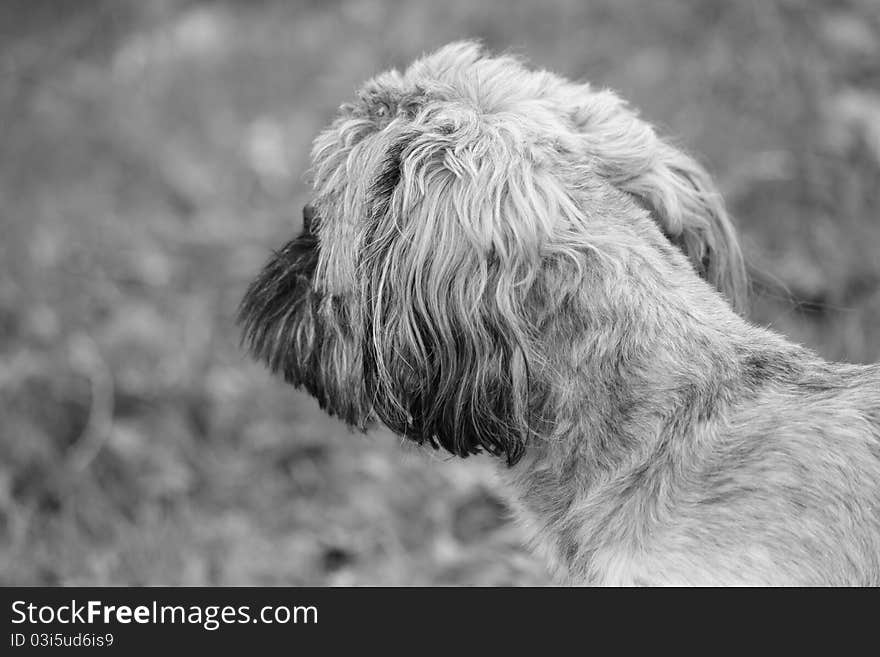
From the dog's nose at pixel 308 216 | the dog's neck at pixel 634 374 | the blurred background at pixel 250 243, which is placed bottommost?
the dog's neck at pixel 634 374

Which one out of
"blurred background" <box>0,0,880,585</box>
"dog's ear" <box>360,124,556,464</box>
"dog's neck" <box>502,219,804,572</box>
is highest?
"blurred background" <box>0,0,880,585</box>

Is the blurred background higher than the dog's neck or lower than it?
higher

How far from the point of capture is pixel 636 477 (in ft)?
7.45

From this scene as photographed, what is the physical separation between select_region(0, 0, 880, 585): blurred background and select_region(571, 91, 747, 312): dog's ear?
0.43 metres

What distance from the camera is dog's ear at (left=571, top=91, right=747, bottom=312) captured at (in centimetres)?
263

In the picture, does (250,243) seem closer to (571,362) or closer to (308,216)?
(308,216)

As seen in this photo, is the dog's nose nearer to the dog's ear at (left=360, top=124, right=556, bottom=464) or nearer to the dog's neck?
the dog's ear at (left=360, top=124, right=556, bottom=464)

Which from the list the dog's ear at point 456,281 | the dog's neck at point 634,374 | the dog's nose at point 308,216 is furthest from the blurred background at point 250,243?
the dog's nose at point 308,216

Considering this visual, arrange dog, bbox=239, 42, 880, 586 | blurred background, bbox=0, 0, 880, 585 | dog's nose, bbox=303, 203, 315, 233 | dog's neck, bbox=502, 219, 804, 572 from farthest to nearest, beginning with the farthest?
blurred background, bbox=0, 0, 880, 585 → dog's nose, bbox=303, 203, 315, 233 → dog's neck, bbox=502, 219, 804, 572 → dog, bbox=239, 42, 880, 586

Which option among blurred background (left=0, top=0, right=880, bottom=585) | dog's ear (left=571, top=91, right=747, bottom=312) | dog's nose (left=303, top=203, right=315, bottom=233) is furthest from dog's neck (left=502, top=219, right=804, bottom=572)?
dog's nose (left=303, top=203, right=315, bottom=233)

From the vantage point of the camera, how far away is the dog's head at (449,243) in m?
2.29

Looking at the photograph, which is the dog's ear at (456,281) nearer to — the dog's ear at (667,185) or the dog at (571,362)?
the dog at (571,362)

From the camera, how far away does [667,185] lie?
2.69 meters
